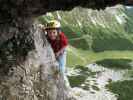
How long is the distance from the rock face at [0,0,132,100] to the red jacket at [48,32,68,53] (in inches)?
21.1

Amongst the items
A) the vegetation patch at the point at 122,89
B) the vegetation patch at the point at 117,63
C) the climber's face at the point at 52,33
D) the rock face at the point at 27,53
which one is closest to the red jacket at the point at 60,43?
the climber's face at the point at 52,33

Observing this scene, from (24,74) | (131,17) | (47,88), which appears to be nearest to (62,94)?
(47,88)

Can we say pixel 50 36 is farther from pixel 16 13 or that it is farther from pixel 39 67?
pixel 16 13

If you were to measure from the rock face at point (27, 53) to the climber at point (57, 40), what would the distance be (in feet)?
1.69

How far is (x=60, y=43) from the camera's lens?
23984 mm

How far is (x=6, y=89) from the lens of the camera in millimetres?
21281

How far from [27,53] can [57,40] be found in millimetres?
2472

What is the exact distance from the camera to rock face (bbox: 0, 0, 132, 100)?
781 inches

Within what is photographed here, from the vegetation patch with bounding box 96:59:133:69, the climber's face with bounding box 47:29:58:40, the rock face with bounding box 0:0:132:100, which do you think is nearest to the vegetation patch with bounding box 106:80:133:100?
the vegetation patch with bounding box 96:59:133:69

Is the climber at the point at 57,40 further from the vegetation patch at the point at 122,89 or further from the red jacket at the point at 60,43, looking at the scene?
the vegetation patch at the point at 122,89

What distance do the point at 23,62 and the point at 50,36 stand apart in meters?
2.99

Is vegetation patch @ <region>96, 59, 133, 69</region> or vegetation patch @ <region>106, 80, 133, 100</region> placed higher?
vegetation patch @ <region>96, 59, 133, 69</region>

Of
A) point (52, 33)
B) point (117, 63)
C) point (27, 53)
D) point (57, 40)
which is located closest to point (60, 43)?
point (57, 40)

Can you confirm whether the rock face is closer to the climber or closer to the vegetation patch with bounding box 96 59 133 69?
the climber
